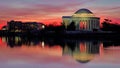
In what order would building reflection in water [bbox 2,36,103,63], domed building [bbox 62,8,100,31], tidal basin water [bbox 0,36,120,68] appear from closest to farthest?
tidal basin water [bbox 0,36,120,68], building reflection in water [bbox 2,36,103,63], domed building [bbox 62,8,100,31]

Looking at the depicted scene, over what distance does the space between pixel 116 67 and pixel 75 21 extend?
302 ft

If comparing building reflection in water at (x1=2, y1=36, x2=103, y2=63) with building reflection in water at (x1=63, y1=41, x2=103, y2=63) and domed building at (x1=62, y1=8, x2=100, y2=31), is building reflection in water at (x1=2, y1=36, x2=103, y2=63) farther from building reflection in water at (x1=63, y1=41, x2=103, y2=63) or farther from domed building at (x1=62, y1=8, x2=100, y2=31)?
domed building at (x1=62, y1=8, x2=100, y2=31)

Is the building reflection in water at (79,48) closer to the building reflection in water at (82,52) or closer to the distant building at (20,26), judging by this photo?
the building reflection in water at (82,52)

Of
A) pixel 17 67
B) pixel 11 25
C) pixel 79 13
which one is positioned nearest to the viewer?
pixel 17 67

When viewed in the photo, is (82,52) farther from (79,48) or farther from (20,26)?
(20,26)

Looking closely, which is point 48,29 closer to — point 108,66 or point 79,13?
point 79,13

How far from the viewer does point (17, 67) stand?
21.3 metres

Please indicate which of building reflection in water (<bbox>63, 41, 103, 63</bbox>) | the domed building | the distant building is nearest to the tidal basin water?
building reflection in water (<bbox>63, 41, 103, 63</bbox>)

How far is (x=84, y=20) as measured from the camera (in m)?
114

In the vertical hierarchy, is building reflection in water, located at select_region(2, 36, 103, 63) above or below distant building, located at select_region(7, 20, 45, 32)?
above

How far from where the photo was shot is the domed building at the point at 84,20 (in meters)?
112

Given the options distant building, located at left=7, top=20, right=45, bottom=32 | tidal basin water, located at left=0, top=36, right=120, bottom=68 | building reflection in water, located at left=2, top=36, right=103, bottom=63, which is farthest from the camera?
distant building, located at left=7, top=20, right=45, bottom=32

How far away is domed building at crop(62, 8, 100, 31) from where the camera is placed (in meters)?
112

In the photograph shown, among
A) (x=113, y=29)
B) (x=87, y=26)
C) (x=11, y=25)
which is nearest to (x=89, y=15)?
(x=87, y=26)
